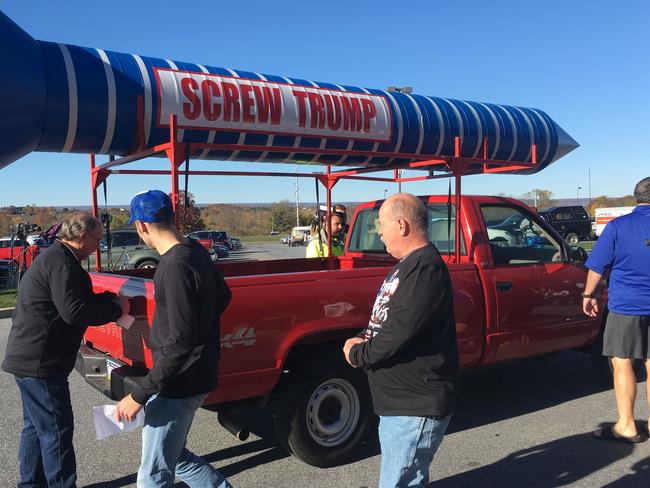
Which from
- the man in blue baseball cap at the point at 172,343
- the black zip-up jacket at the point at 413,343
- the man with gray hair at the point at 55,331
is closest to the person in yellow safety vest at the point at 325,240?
the man with gray hair at the point at 55,331

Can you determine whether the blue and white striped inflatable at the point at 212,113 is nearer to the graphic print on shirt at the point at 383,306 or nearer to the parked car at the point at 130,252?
the graphic print on shirt at the point at 383,306

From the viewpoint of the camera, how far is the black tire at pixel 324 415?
12.6 ft

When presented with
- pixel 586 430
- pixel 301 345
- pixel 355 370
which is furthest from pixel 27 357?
pixel 586 430

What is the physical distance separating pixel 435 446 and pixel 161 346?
117 centimetres

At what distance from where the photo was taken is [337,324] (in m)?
3.86

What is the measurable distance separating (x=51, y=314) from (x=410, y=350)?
75.2 inches

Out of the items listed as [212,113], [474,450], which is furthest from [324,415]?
[212,113]

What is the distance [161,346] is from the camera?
2445 millimetres

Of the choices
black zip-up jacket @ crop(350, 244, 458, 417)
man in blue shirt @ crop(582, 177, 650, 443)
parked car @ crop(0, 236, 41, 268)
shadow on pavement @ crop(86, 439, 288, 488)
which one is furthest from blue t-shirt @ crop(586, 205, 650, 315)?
parked car @ crop(0, 236, 41, 268)

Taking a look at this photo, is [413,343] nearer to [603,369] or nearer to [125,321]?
[125,321]

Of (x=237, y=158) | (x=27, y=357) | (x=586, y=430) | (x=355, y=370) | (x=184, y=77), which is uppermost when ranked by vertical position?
(x=184, y=77)

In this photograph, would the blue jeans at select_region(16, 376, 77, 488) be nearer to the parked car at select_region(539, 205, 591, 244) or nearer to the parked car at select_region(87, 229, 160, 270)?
the parked car at select_region(87, 229, 160, 270)

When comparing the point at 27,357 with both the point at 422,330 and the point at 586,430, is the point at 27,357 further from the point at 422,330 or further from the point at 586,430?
the point at 586,430

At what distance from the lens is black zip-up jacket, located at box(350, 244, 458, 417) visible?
2209mm
